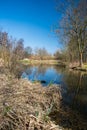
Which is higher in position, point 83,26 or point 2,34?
point 83,26

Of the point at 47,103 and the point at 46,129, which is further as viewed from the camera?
the point at 47,103

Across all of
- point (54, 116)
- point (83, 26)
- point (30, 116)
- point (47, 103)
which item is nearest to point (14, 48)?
point (47, 103)

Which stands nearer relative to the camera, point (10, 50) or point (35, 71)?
point (10, 50)

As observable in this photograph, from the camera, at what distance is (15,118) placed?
A: 4.54 metres

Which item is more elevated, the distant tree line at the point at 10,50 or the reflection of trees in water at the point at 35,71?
the distant tree line at the point at 10,50

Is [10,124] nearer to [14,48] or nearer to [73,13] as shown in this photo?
[14,48]

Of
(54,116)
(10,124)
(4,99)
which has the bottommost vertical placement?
(54,116)

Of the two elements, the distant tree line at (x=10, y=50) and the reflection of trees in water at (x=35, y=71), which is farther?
the reflection of trees in water at (x=35, y=71)

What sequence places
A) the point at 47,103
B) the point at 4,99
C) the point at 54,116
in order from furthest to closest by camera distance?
the point at 47,103
the point at 54,116
the point at 4,99

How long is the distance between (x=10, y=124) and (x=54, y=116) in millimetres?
2345

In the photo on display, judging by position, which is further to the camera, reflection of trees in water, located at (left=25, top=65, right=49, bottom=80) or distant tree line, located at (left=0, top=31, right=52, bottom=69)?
reflection of trees in water, located at (left=25, top=65, right=49, bottom=80)

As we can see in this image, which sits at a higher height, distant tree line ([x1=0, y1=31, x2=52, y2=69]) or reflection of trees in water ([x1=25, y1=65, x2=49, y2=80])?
distant tree line ([x1=0, y1=31, x2=52, y2=69])

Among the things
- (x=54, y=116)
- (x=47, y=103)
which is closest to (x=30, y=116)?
(x=54, y=116)

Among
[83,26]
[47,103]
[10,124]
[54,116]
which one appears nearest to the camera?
[10,124]
